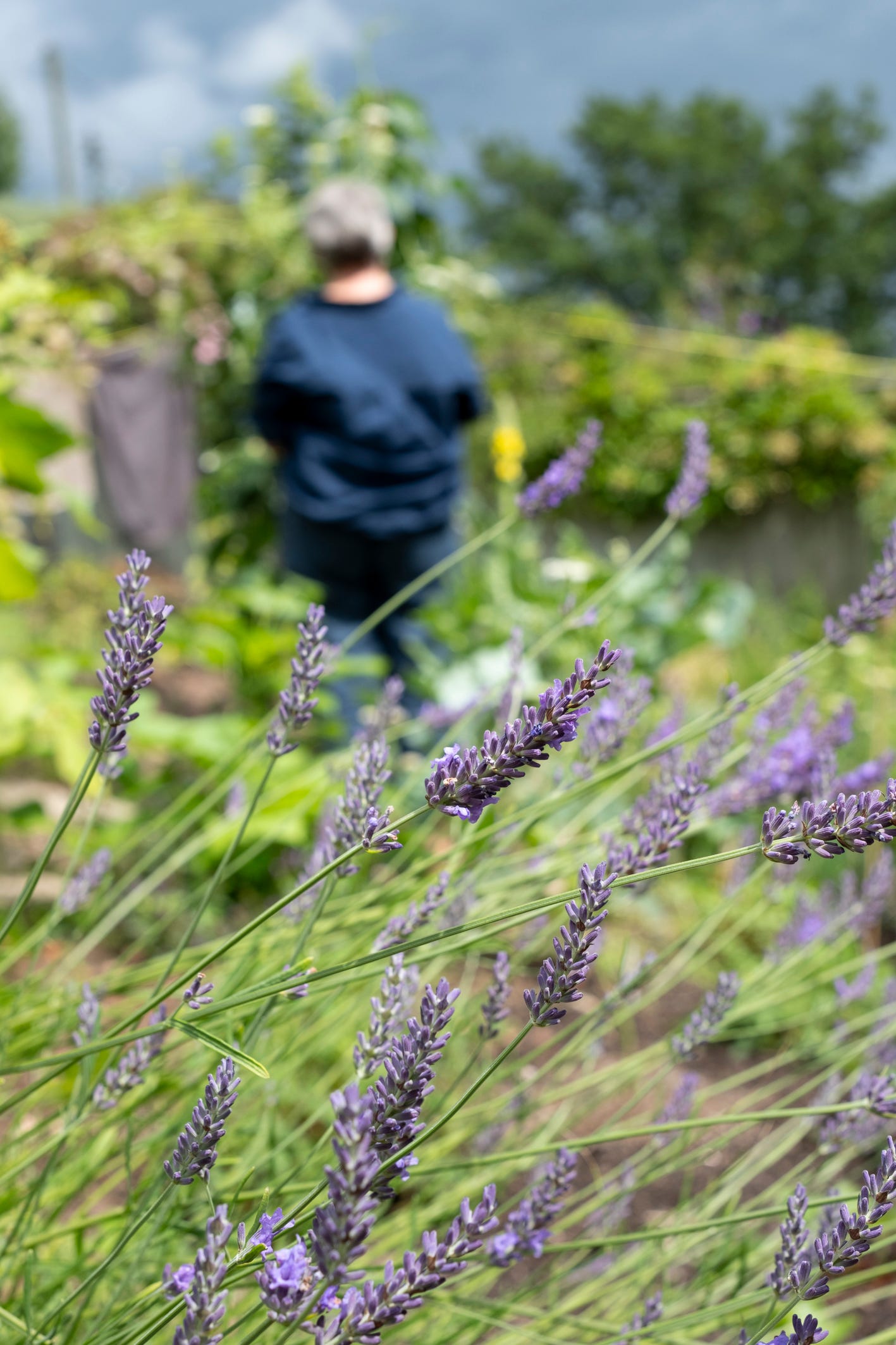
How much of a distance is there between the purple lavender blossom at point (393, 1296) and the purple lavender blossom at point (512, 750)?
0.52ft

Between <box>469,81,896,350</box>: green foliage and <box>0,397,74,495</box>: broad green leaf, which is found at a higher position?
<box>469,81,896,350</box>: green foliage

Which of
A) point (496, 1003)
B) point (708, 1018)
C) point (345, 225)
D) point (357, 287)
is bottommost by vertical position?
point (708, 1018)

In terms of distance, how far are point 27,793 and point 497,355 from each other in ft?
26.0

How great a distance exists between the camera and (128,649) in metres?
0.52

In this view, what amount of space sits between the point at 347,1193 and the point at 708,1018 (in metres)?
0.58

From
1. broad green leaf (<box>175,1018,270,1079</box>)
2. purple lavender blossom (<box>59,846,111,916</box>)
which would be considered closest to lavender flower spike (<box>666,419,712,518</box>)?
purple lavender blossom (<box>59,846,111,916</box>)

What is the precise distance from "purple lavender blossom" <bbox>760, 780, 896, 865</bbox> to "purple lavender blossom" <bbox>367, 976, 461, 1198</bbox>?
0.52ft

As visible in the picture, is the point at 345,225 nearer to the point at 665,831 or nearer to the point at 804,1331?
the point at 665,831

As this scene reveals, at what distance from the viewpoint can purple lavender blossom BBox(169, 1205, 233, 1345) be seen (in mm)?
431

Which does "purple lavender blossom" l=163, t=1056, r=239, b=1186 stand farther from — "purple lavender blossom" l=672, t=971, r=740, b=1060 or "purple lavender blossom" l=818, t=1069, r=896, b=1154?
"purple lavender blossom" l=672, t=971, r=740, b=1060

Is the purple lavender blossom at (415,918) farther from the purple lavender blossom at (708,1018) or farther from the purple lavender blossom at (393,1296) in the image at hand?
the purple lavender blossom at (393,1296)

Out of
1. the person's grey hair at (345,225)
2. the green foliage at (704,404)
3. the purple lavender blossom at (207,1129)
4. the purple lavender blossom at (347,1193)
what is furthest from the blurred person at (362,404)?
the green foliage at (704,404)

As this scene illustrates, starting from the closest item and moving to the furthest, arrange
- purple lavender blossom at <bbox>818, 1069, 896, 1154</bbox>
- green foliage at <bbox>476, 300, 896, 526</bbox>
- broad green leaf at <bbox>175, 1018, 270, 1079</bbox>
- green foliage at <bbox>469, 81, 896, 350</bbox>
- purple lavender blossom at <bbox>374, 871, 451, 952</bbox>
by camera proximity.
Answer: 1. broad green leaf at <bbox>175, 1018, 270, 1079</bbox>
2. purple lavender blossom at <bbox>818, 1069, 896, 1154</bbox>
3. purple lavender blossom at <bbox>374, 871, 451, 952</bbox>
4. green foliage at <bbox>476, 300, 896, 526</bbox>
5. green foliage at <bbox>469, 81, 896, 350</bbox>

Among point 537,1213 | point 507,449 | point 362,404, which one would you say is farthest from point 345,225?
point 537,1213
